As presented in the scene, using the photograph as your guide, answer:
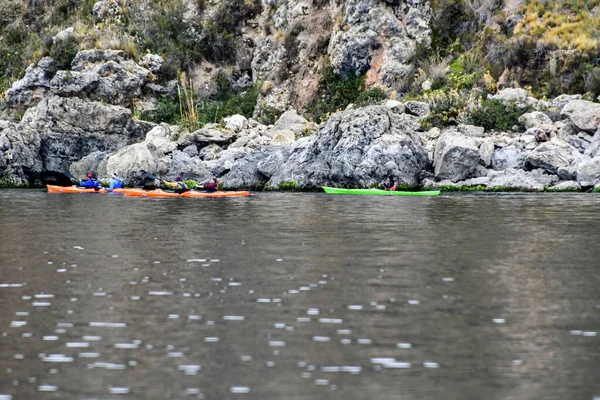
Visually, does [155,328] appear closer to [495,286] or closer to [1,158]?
[495,286]

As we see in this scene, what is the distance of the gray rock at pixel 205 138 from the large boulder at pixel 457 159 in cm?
1291

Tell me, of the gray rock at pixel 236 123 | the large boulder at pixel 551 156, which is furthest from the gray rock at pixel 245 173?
the large boulder at pixel 551 156

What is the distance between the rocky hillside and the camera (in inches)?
1613

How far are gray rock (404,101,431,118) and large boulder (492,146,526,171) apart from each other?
684 centimetres

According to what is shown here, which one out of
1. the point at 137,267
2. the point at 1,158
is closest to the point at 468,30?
the point at 1,158

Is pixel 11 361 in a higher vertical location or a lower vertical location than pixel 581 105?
lower

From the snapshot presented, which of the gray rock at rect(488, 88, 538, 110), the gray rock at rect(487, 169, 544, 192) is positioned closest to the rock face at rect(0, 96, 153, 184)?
the gray rock at rect(488, 88, 538, 110)

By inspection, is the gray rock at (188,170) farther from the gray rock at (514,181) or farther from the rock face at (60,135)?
the gray rock at (514,181)

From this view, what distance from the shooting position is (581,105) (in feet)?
136

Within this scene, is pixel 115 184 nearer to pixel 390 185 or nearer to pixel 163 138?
pixel 163 138

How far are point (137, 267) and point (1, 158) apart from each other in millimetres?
31278

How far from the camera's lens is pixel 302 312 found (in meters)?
12.8

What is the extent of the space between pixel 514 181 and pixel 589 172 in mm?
2971

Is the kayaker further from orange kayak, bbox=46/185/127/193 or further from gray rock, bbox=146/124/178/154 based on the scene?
gray rock, bbox=146/124/178/154
